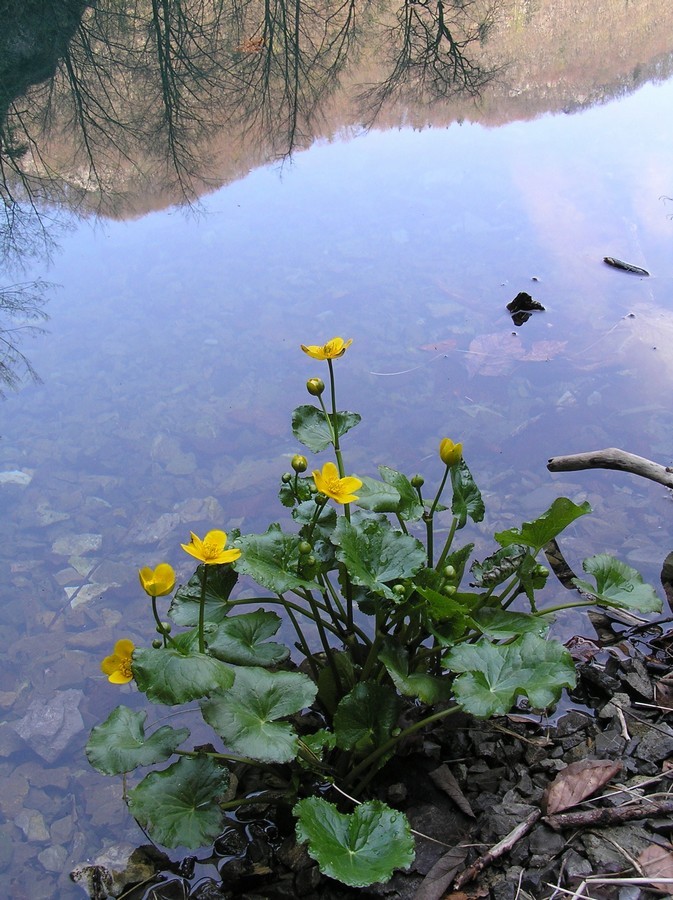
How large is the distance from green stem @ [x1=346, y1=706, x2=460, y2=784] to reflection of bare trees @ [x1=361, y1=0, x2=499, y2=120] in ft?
13.0

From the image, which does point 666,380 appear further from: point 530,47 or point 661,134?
point 530,47

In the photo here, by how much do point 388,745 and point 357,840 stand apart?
16 centimetres

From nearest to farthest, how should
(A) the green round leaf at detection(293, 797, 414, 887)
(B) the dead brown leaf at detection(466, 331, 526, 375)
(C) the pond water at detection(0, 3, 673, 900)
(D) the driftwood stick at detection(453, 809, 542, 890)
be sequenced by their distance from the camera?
(A) the green round leaf at detection(293, 797, 414, 887)
(D) the driftwood stick at detection(453, 809, 542, 890)
(C) the pond water at detection(0, 3, 673, 900)
(B) the dead brown leaf at detection(466, 331, 526, 375)

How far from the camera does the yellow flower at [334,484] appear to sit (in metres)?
1.34

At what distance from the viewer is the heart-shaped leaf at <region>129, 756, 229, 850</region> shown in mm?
1183

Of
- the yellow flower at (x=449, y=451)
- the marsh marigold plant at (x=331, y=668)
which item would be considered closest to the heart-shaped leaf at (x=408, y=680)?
the marsh marigold plant at (x=331, y=668)

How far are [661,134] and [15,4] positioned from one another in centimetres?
406

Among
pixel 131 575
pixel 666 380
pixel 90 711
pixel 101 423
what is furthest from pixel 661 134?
pixel 90 711

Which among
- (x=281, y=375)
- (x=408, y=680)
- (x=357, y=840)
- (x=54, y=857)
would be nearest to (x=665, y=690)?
(x=408, y=680)

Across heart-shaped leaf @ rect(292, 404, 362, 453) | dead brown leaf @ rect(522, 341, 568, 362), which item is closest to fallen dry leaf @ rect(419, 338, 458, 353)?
dead brown leaf @ rect(522, 341, 568, 362)

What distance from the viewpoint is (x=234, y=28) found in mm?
5371

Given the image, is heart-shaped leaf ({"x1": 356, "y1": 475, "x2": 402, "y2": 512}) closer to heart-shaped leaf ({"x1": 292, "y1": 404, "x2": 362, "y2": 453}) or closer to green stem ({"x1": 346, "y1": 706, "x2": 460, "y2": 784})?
heart-shaped leaf ({"x1": 292, "y1": 404, "x2": 362, "y2": 453})

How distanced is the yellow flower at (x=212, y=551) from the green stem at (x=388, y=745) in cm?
39

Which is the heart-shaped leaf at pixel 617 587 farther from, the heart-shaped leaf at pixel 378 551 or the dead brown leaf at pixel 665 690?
the heart-shaped leaf at pixel 378 551
